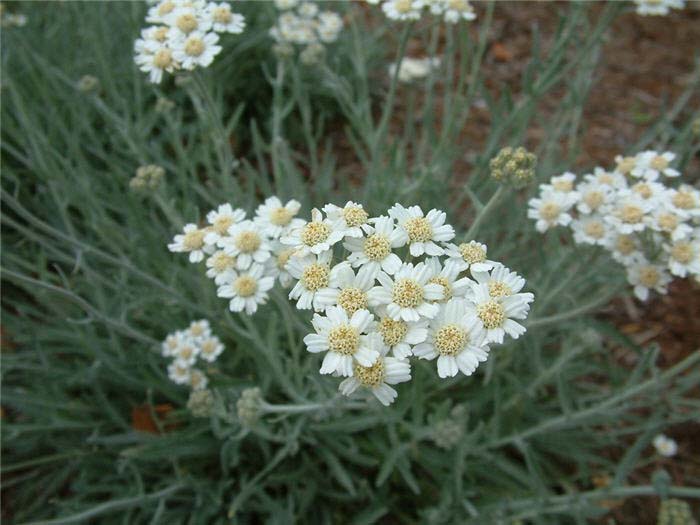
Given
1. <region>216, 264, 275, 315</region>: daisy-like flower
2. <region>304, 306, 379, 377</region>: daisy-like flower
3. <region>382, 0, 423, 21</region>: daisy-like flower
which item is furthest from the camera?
<region>382, 0, 423, 21</region>: daisy-like flower

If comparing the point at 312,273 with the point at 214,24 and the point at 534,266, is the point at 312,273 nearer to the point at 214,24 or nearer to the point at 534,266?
the point at 214,24

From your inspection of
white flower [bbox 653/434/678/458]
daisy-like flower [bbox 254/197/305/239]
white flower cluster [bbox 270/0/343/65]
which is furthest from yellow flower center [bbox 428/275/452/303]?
white flower [bbox 653/434/678/458]

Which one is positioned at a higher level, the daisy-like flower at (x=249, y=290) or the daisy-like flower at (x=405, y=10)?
the daisy-like flower at (x=405, y=10)

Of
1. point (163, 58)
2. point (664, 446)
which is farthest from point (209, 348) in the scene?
point (664, 446)

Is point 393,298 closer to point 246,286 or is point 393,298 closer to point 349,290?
point 349,290

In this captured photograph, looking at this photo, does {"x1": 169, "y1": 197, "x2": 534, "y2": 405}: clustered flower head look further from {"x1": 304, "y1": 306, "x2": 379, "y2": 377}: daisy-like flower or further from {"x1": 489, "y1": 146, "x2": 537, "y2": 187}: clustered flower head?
{"x1": 489, "y1": 146, "x2": 537, "y2": 187}: clustered flower head

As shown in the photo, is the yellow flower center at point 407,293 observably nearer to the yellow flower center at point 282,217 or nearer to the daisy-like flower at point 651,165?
the yellow flower center at point 282,217

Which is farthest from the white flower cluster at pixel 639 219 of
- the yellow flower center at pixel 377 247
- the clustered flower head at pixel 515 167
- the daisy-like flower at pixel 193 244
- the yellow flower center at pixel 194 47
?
the yellow flower center at pixel 194 47

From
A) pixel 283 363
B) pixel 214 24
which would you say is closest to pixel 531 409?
pixel 283 363
